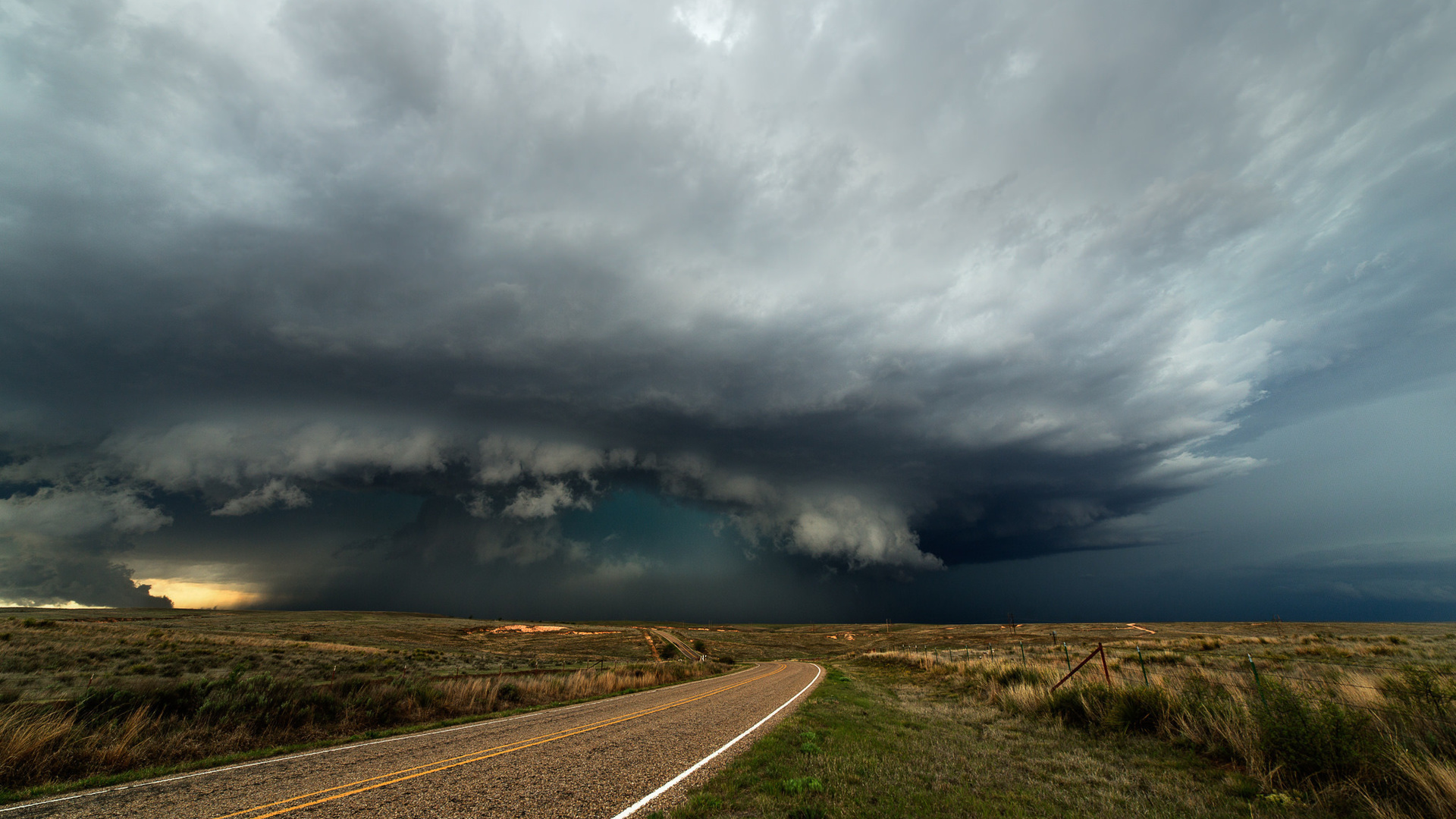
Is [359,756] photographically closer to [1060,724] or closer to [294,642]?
[1060,724]

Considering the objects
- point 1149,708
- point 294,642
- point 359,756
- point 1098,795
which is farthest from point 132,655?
point 1149,708

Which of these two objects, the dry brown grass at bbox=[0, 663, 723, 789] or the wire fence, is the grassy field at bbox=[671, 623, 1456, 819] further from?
the dry brown grass at bbox=[0, 663, 723, 789]

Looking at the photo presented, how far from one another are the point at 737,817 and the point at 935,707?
724 inches

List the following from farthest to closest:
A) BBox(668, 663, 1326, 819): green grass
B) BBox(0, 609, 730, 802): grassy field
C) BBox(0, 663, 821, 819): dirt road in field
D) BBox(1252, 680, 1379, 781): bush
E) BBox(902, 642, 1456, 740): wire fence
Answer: BBox(0, 609, 730, 802): grassy field → BBox(902, 642, 1456, 740): wire fence → BBox(1252, 680, 1379, 781): bush → BBox(668, 663, 1326, 819): green grass → BBox(0, 663, 821, 819): dirt road in field

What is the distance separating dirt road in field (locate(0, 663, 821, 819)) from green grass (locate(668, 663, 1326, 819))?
129 centimetres

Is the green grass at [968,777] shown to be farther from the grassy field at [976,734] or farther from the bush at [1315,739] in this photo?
the bush at [1315,739]

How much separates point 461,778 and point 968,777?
977 centimetres

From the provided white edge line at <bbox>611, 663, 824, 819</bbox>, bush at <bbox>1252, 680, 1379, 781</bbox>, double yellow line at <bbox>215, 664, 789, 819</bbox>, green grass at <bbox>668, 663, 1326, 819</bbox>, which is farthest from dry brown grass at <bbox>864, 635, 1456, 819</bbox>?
double yellow line at <bbox>215, 664, 789, 819</bbox>

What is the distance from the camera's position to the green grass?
8.73m

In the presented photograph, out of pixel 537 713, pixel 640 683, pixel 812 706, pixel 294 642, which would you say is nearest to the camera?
pixel 537 713

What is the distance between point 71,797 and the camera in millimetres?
8898

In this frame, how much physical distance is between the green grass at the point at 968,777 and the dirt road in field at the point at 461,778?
4.24 ft

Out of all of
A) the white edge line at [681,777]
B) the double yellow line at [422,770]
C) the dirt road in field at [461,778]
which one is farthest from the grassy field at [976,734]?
the double yellow line at [422,770]

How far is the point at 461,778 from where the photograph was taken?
1005cm
